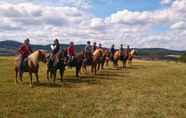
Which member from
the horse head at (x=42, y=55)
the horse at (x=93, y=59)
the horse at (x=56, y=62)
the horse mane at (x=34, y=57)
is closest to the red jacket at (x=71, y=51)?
the horse at (x=93, y=59)

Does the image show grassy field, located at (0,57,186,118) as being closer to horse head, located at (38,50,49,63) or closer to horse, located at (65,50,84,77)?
horse head, located at (38,50,49,63)

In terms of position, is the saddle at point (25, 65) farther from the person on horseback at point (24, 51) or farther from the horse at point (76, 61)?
the horse at point (76, 61)

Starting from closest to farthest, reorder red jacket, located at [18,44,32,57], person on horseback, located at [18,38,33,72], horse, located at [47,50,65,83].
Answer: person on horseback, located at [18,38,33,72], red jacket, located at [18,44,32,57], horse, located at [47,50,65,83]

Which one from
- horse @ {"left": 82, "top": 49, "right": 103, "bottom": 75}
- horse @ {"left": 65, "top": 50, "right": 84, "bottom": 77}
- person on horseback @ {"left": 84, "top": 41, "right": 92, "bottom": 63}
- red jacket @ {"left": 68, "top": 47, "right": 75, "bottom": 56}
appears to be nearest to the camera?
red jacket @ {"left": 68, "top": 47, "right": 75, "bottom": 56}

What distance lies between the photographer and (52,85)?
20.1m

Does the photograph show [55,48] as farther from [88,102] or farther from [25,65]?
[88,102]

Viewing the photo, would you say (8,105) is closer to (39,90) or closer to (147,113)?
(39,90)

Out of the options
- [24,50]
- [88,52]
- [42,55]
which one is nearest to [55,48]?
[42,55]

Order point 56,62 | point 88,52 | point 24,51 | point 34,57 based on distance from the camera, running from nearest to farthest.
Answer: point 34,57 < point 24,51 < point 56,62 < point 88,52

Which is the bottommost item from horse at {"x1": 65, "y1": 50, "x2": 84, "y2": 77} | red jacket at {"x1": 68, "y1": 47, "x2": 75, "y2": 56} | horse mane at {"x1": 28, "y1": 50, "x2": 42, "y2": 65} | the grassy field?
the grassy field

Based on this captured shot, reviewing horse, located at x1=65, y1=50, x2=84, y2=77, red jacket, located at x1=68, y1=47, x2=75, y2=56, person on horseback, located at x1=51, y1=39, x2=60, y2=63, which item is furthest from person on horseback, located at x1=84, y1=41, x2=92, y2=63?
person on horseback, located at x1=51, y1=39, x2=60, y2=63

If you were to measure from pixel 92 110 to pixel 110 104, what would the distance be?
66.4 inches

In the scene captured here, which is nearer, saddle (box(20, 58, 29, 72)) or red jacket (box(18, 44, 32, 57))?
saddle (box(20, 58, 29, 72))

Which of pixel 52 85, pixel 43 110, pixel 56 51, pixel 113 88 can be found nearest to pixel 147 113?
pixel 43 110
